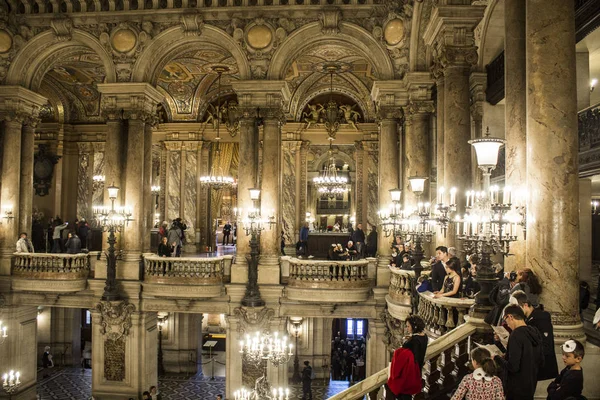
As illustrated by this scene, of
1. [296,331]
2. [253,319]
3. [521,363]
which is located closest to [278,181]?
[253,319]

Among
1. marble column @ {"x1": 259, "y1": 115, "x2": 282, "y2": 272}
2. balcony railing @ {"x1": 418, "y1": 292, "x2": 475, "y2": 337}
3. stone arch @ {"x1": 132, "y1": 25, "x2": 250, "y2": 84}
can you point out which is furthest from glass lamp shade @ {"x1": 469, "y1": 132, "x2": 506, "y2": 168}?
stone arch @ {"x1": 132, "y1": 25, "x2": 250, "y2": 84}

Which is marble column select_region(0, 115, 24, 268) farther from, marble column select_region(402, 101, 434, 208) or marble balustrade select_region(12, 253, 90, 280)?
marble column select_region(402, 101, 434, 208)

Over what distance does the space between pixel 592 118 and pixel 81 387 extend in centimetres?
1792

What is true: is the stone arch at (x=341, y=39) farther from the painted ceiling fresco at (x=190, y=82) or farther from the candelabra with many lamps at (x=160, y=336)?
the candelabra with many lamps at (x=160, y=336)

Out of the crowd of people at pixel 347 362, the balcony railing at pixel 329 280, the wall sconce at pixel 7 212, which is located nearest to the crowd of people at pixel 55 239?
the wall sconce at pixel 7 212

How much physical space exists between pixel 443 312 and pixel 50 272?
12521mm

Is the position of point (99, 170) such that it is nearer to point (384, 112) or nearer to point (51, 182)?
point (51, 182)

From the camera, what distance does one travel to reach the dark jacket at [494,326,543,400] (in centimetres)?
421

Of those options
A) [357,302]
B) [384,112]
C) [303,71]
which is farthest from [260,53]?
[357,302]

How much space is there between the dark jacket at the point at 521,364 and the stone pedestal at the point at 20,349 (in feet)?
51.6

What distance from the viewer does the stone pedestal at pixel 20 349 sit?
15375 millimetres

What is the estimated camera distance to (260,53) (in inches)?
594

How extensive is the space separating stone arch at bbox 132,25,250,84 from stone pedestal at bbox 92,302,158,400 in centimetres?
708

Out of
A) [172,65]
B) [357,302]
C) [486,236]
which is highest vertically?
[172,65]
